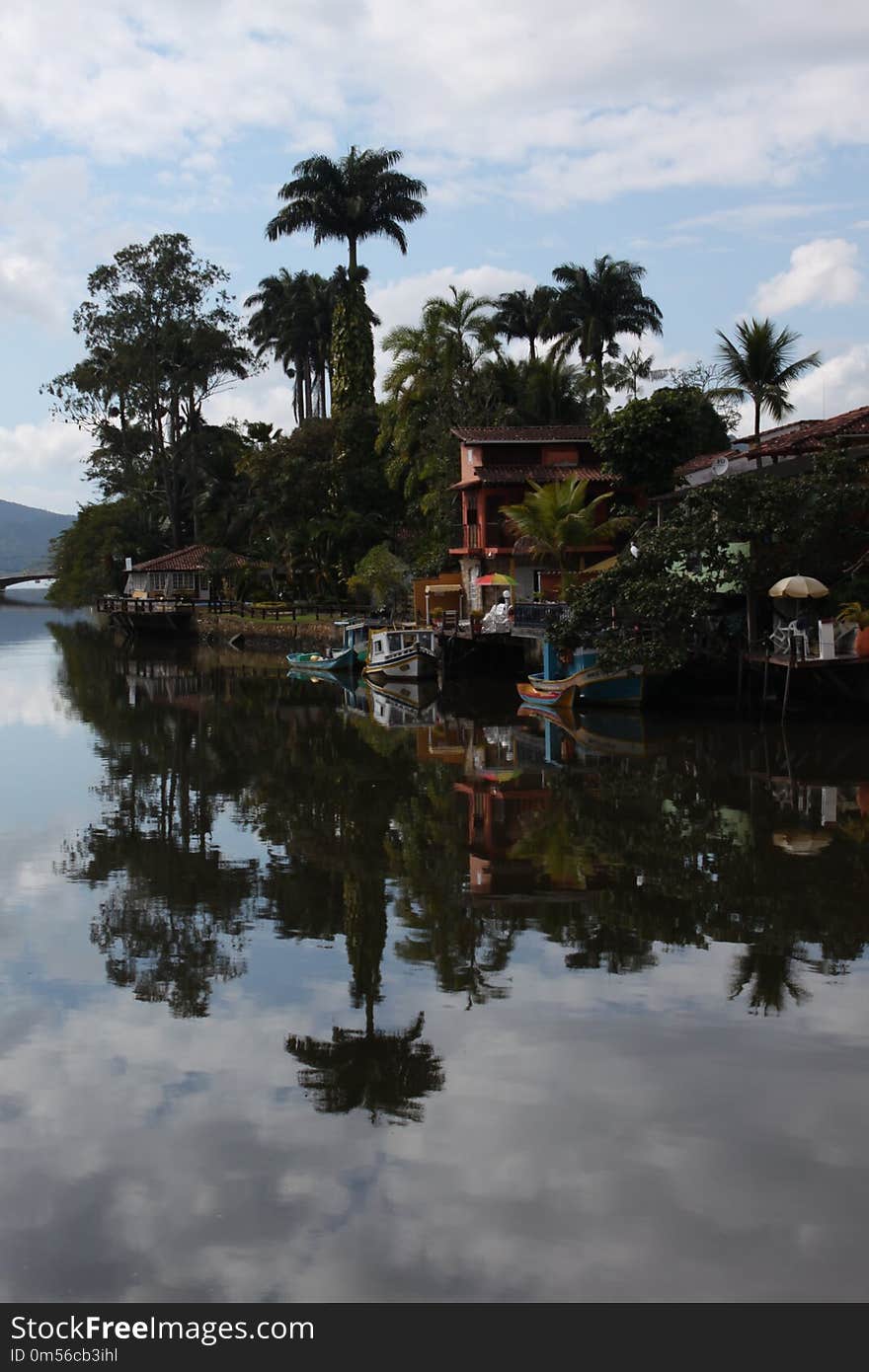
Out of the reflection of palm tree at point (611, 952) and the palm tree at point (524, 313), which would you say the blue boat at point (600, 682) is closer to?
the reflection of palm tree at point (611, 952)

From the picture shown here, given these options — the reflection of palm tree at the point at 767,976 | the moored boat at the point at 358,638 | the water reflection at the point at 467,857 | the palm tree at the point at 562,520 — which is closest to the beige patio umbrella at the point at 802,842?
the water reflection at the point at 467,857

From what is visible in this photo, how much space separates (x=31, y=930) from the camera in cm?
1465

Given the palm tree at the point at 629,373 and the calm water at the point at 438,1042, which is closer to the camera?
the calm water at the point at 438,1042

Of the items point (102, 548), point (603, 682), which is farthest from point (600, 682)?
point (102, 548)

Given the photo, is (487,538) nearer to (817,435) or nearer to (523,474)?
(523,474)

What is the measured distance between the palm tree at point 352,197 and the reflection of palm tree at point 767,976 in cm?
6183

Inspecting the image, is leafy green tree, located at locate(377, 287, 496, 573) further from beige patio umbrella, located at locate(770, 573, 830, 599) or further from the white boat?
beige patio umbrella, located at locate(770, 573, 830, 599)

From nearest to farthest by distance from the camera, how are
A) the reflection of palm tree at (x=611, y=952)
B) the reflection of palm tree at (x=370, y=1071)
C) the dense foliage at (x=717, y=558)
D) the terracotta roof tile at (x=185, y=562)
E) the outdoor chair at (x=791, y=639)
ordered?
the reflection of palm tree at (x=370, y=1071)
the reflection of palm tree at (x=611, y=952)
the outdoor chair at (x=791, y=639)
the dense foliage at (x=717, y=558)
the terracotta roof tile at (x=185, y=562)

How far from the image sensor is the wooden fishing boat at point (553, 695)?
Result: 3547 centimetres

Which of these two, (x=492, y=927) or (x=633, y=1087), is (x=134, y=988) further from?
(x=633, y=1087)

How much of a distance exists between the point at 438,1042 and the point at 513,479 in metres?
43.5

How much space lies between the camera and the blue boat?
112ft

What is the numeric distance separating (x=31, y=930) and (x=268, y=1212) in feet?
24.6

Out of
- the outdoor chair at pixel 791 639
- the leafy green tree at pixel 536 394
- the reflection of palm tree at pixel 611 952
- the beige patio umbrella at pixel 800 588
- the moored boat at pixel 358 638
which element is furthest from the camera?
the leafy green tree at pixel 536 394
